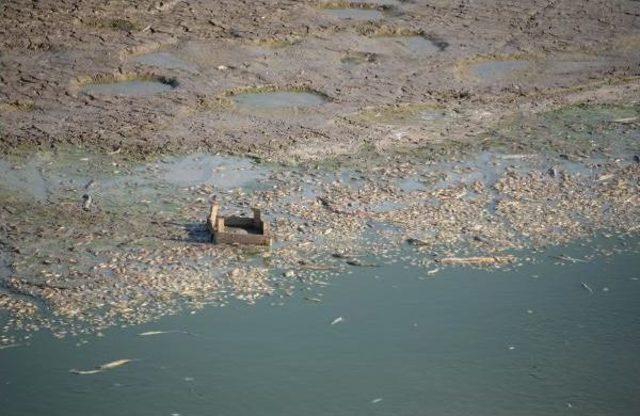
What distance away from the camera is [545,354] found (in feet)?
14.5

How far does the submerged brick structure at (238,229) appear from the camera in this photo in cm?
510

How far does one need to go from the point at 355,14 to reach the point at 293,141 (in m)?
2.38

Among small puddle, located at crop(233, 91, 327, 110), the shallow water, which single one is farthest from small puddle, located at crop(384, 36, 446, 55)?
small puddle, located at crop(233, 91, 327, 110)

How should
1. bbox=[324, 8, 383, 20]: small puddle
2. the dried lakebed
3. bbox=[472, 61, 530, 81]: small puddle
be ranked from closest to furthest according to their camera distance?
the dried lakebed → bbox=[472, 61, 530, 81]: small puddle → bbox=[324, 8, 383, 20]: small puddle

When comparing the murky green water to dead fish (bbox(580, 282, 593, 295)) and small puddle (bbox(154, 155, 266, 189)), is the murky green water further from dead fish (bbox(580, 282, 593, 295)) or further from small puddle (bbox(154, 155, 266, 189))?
small puddle (bbox(154, 155, 266, 189))

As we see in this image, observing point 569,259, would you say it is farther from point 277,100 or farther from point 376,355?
point 277,100

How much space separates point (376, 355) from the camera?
4.35 meters

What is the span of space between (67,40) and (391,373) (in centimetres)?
425

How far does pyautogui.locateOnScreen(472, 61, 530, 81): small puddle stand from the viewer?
24.4ft

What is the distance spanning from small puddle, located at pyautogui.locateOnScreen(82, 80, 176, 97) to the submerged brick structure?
1786 millimetres

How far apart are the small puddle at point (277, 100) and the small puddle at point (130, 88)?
479mm

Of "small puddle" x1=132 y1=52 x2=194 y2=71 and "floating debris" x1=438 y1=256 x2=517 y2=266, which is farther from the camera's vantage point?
"small puddle" x1=132 y1=52 x2=194 y2=71

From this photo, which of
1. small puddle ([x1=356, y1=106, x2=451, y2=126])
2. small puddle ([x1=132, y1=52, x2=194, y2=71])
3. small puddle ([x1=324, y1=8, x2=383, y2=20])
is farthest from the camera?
small puddle ([x1=324, y1=8, x2=383, y2=20])

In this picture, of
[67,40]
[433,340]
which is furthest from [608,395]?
[67,40]
